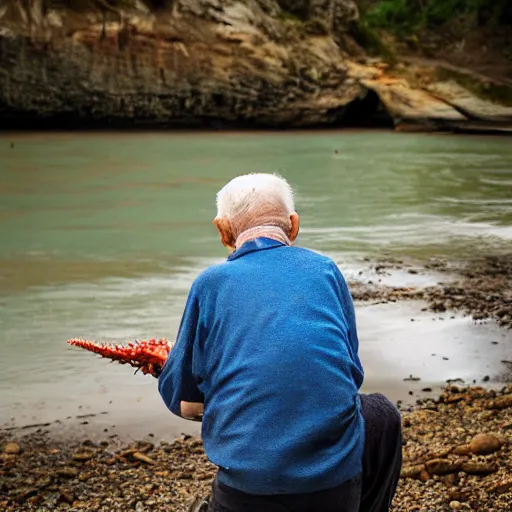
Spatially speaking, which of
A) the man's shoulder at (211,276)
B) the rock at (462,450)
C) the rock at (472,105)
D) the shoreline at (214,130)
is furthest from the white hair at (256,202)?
the rock at (472,105)

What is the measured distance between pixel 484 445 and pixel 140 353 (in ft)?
5.78

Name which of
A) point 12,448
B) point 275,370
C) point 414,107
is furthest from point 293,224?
point 414,107

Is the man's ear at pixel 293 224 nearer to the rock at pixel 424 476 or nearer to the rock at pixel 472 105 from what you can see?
the rock at pixel 424 476

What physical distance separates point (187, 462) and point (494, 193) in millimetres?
8967

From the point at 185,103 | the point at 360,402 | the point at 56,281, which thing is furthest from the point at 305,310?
the point at 185,103

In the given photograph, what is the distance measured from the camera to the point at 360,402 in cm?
229

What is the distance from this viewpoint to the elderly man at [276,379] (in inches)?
82.1

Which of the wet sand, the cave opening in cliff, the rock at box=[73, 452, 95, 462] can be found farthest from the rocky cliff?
the rock at box=[73, 452, 95, 462]

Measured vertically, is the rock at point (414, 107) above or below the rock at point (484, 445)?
below

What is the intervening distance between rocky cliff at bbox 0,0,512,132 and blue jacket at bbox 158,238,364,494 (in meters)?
19.3

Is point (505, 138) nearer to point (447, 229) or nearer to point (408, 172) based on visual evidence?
point (408, 172)

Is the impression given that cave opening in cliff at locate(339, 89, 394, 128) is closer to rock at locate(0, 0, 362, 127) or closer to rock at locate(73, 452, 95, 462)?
rock at locate(0, 0, 362, 127)

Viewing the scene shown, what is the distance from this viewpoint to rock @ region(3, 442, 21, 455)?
13.1 ft

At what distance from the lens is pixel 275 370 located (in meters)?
2.08
